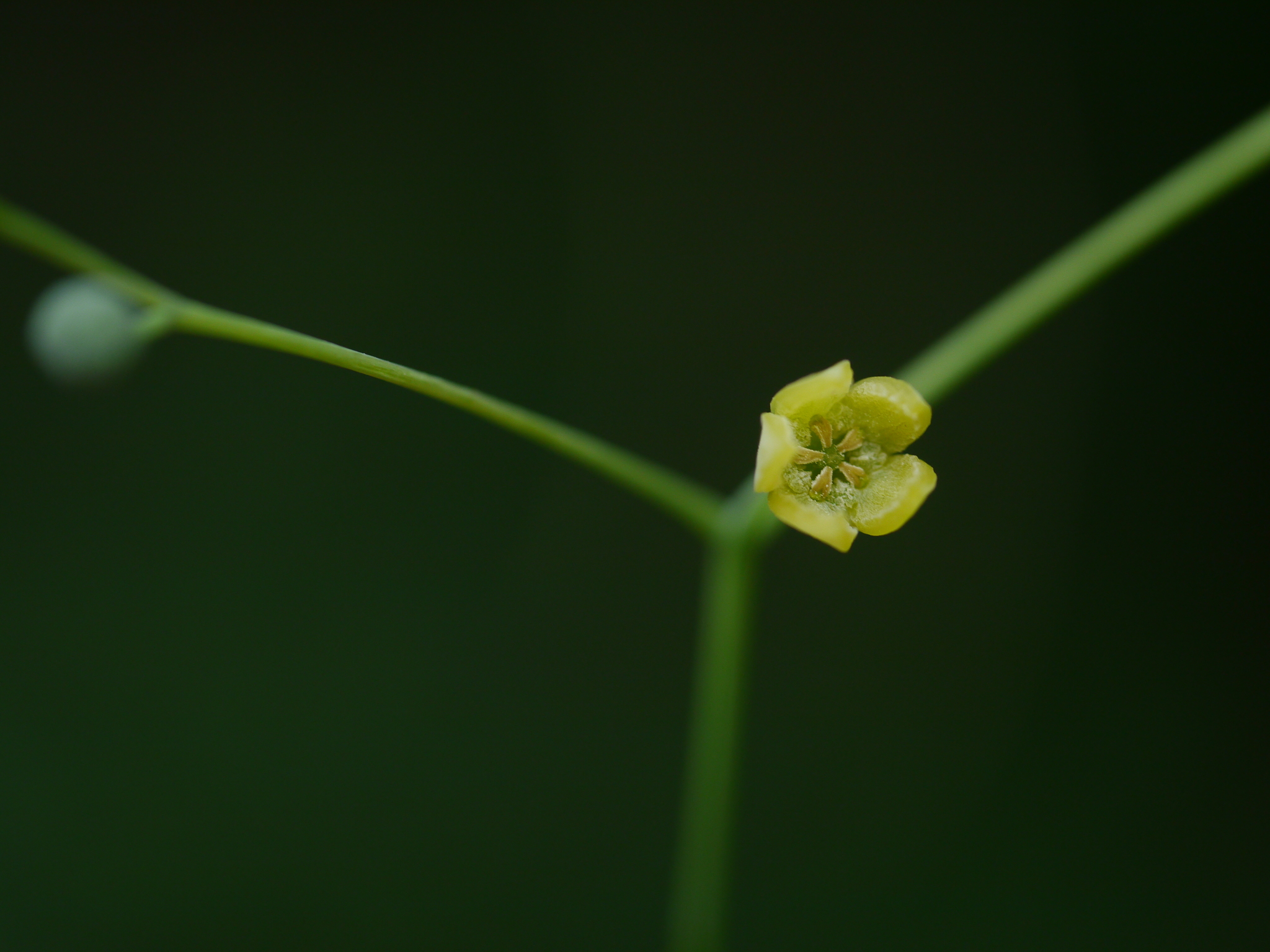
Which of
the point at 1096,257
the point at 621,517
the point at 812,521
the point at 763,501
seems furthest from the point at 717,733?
the point at 621,517

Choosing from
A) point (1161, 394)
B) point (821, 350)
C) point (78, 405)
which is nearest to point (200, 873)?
point (78, 405)

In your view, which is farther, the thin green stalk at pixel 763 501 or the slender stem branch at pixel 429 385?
the thin green stalk at pixel 763 501

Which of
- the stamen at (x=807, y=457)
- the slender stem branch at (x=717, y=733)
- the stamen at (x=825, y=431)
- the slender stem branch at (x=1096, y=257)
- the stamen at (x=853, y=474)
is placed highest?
the slender stem branch at (x=1096, y=257)

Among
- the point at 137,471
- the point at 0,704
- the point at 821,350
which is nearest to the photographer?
the point at 0,704

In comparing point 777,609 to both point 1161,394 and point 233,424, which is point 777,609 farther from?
point 233,424

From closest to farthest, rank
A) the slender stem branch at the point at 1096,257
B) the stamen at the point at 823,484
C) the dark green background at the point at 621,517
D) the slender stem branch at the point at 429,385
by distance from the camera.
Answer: the slender stem branch at the point at 429,385 < the stamen at the point at 823,484 < the slender stem branch at the point at 1096,257 < the dark green background at the point at 621,517

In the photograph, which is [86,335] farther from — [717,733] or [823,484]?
[717,733]

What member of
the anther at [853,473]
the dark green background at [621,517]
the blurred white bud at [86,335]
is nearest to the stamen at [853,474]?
the anther at [853,473]

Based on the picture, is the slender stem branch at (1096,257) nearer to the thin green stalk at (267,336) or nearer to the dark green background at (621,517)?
the thin green stalk at (267,336)
